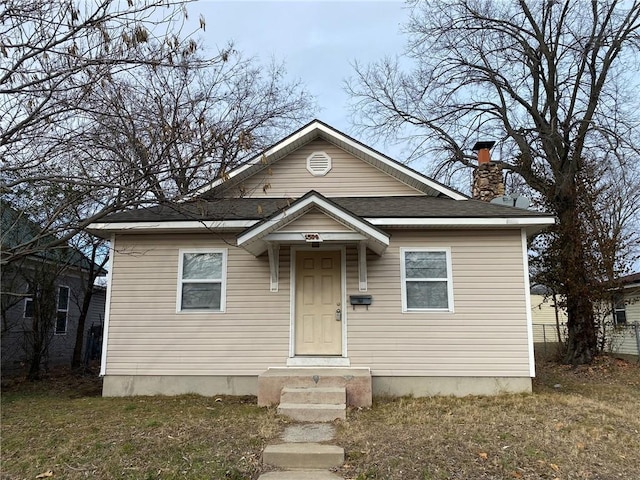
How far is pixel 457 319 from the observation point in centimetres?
808

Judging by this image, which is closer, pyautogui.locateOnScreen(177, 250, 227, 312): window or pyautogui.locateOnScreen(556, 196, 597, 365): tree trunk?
pyautogui.locateOnScreen(177, 250, 227, 312): window

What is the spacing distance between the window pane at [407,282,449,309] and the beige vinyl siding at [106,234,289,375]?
88.4 inches

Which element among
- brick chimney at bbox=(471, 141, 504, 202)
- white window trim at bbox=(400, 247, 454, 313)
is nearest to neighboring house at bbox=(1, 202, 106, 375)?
white window trim at bbox=(400, 247, 454, 313)

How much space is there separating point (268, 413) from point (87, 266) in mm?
10837

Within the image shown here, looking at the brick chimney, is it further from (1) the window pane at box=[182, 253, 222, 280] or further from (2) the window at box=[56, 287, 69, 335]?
(2) the window at box=[56, 287, 69, 335]

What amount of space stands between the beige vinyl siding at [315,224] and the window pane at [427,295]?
1891 mm

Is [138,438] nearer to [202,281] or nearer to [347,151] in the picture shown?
[202,281]

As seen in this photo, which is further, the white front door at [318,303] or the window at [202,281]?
the window at [202,281]

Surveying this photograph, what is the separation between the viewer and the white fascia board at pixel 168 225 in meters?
8.11

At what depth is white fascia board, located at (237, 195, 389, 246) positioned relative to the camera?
707cm

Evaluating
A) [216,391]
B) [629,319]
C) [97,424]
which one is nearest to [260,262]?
[216,391]

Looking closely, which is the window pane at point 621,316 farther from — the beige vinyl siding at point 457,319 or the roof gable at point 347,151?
the beige vinyl siding at point 457,319

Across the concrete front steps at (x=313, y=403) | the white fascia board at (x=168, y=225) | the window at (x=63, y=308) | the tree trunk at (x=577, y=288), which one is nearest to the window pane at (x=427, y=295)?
the concrete front steps at (x=313, y=403)

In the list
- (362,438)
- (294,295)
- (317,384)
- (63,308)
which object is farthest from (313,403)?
(63,308)
